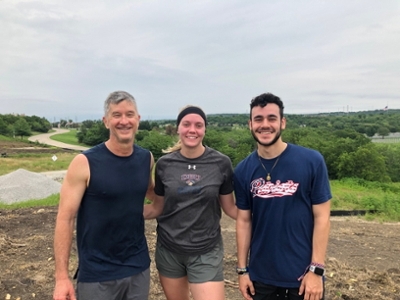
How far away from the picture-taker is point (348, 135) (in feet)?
161

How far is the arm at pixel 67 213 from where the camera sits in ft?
8.39

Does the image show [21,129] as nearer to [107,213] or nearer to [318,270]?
[107,213]

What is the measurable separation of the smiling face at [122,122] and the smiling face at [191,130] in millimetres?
433

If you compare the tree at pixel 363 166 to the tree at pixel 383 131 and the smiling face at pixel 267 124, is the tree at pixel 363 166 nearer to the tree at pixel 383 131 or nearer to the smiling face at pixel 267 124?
the smiling face at pixel 267 124

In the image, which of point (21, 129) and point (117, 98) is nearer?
point (117, 98)

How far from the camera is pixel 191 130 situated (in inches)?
116

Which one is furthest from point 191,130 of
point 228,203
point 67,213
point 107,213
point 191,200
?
point 67,213

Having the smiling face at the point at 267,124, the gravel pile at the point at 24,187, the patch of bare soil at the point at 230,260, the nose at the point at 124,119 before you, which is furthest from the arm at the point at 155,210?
the gravel pile at the point at 24,187

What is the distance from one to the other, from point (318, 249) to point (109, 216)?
1465 mm

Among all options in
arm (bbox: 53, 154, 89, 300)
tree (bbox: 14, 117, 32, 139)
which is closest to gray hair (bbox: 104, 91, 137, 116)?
arm (bbox: 53, 154, 89, 300)

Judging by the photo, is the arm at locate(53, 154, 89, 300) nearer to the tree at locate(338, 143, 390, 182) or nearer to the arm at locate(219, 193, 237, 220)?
the arm at locate(219, 193, 237, 220)

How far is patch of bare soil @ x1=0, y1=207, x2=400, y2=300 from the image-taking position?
4984 millimetres

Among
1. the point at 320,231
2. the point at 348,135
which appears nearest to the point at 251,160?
the point at 320,231

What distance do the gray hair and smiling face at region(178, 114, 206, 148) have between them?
1.47 feet
